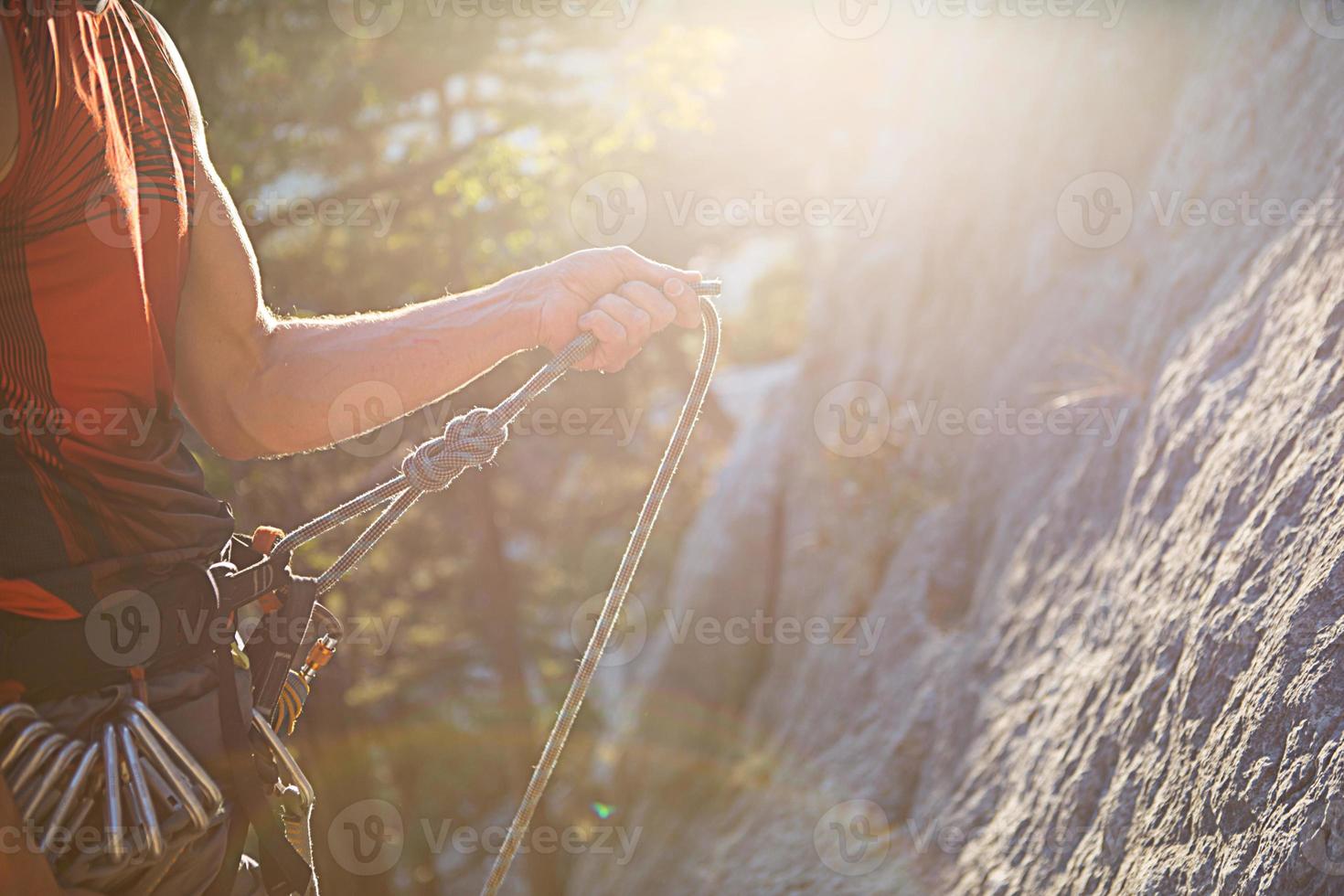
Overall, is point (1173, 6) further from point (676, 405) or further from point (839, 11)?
point (676, 405)

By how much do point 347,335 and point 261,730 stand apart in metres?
0.80

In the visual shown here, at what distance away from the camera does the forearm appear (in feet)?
6.87

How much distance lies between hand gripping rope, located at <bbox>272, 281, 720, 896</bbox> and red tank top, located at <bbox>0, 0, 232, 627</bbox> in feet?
1.21

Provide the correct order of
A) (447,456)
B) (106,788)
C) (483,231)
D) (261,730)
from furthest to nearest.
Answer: (483,231)
(447,456)
(261,730)
(106,788)

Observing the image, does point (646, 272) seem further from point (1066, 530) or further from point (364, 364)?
point (1066, 530)

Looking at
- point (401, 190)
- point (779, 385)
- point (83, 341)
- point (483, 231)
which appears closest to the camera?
point (83, 341)

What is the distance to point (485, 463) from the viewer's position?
220cm

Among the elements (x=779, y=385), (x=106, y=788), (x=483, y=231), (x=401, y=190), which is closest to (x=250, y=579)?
(x=106, y=788)

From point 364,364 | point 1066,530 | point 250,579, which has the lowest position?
point 1066,530

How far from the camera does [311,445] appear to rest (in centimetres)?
220

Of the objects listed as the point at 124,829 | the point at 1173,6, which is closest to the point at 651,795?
the point at 1173,6

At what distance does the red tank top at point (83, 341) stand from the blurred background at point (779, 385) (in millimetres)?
413

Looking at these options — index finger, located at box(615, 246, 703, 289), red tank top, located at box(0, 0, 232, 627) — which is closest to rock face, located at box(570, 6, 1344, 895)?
index finger, located at box(615, 246, 703, 289)

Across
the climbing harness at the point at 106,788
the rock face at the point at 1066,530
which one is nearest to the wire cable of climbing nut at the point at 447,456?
the climbing harness at the point at 106,788
